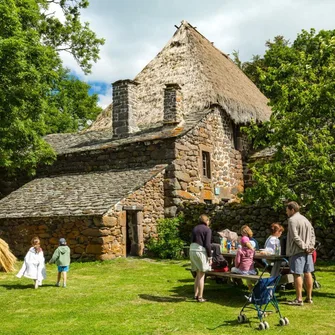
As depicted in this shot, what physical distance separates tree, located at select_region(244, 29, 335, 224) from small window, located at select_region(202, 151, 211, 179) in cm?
534

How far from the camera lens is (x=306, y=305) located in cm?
753

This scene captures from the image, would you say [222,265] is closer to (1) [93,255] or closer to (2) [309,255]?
(2) [309,255]

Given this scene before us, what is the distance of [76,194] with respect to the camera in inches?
627

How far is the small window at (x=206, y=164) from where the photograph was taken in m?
17.8

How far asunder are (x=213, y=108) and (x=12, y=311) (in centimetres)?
A: 1264

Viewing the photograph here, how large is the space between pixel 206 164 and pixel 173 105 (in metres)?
2.82

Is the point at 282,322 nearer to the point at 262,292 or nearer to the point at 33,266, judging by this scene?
the point at 262,292

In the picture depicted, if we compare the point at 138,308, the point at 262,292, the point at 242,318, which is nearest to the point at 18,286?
the point at 138,308

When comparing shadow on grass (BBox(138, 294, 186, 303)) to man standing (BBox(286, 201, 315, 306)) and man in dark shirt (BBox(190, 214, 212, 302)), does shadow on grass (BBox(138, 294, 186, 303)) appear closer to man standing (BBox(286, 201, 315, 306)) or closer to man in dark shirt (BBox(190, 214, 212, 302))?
man in dark shirt (BBox(190, 214, 212, 302))

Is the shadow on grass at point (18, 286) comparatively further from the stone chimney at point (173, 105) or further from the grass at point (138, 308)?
the stone chimney at point (173, 105)

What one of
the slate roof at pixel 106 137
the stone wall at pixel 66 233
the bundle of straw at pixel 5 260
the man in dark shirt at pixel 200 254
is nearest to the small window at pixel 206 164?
the slate roof at pixel 106 137

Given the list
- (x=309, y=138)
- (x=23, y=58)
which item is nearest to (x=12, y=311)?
(x=309, y=138)

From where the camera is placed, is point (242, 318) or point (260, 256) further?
point (260, 256)

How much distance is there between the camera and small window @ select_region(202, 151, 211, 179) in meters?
17.8
